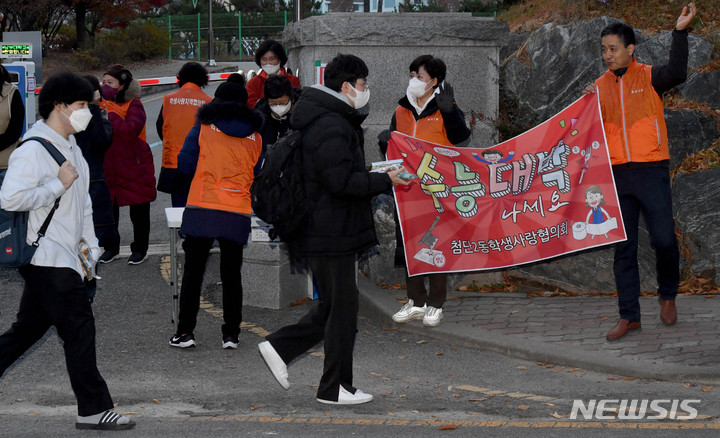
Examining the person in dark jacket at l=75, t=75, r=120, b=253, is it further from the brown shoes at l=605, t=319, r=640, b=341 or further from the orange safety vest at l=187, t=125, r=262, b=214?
the brown shoes at l=605, t=319, r=640, b=341

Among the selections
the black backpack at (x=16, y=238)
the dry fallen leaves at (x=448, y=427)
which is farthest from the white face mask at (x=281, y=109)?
the dry fallen leaves at (x=448, y=427)

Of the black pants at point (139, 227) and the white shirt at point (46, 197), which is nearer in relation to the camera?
the white shirt at point (46, 197)

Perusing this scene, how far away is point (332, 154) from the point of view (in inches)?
232

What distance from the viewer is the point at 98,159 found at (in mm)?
10078

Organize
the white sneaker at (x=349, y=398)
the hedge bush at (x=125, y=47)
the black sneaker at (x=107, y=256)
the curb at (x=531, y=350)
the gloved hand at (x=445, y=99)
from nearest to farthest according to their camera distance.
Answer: the white sneaker at (x=349, y=398)
the curb at (x=531, y=350)
the gloved hand at (x=445, y=99)
the black sneaker at (x=107, y=256)
the hedge bush at (x=125, y=47)

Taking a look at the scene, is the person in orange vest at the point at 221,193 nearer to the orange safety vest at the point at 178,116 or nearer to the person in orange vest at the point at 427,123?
the person in orange vest at the point at 427,123

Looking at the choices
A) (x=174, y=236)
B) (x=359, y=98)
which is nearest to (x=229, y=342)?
(x=174, y=236)

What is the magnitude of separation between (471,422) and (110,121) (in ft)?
19.4

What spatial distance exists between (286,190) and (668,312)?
3.32 meters

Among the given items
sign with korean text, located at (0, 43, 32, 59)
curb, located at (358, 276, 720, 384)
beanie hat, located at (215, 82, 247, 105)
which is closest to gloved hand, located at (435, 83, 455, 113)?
beanie hat, located at (215, 82, 247, 105)

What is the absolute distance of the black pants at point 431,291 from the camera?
26.8ft

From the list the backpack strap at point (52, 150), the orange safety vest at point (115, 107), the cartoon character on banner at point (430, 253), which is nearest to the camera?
the backpack strap at point (52, 150)

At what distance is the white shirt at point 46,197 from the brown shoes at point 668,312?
4.29 metres

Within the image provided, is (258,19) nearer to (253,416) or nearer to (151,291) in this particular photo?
(151,291)
